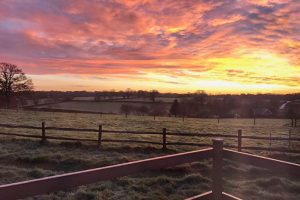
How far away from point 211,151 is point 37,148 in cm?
1302

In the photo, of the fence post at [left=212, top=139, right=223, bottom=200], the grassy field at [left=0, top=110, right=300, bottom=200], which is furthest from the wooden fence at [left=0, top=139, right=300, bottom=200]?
the grassy field at [left=0, top=110, right=300, bottom=200]

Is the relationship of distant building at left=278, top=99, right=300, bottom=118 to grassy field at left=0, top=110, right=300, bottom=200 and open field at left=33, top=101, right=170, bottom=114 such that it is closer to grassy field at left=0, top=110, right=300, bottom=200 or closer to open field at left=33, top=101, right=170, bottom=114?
open field at left=33, top=101, right=170, bottom=114

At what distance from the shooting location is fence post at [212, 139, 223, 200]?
11.7 ft

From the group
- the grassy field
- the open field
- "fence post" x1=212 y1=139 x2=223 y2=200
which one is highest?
"fence post" x1=212 y1=139 x2=223 y2=200

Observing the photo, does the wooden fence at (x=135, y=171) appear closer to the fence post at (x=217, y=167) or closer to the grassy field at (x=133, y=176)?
the fence post at (x=217, y=167)

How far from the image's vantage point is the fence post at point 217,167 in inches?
141

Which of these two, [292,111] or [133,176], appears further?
[292,111]

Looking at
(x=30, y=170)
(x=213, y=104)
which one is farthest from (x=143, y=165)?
(x=213, y=104)

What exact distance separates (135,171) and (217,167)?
1.16 m

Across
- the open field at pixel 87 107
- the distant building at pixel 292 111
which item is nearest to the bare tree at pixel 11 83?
the open field at pixel 87 107

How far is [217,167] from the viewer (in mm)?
3598

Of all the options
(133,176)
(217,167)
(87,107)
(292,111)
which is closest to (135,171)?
(217,167)

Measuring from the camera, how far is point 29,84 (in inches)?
2530

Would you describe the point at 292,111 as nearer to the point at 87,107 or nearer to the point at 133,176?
the point at 133,176
